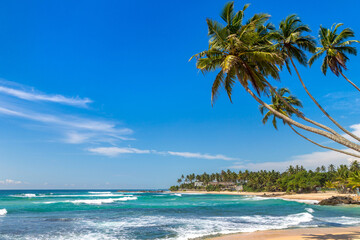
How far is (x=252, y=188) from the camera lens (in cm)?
10825

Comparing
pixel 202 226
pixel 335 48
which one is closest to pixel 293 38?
pixel 335 48

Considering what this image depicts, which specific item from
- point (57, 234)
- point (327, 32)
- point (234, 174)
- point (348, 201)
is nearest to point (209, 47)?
point (327, 32)

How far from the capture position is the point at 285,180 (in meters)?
82.7

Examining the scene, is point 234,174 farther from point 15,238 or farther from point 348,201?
point 15,238

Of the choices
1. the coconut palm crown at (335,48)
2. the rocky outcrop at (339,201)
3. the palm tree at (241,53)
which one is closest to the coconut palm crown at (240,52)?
the palm tree at (241,53)

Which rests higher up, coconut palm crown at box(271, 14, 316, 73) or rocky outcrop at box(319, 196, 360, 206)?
coconut palm crown at box(271, 14, 316, 73)

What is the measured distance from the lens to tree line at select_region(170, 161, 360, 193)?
67.4 meters

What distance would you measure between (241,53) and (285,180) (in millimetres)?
81527

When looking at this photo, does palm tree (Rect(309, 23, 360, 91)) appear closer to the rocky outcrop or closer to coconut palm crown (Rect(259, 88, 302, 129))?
coconut palm crown (Rect(259, 88, 302, 129))

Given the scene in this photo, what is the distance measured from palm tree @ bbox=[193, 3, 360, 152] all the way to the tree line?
553 cm

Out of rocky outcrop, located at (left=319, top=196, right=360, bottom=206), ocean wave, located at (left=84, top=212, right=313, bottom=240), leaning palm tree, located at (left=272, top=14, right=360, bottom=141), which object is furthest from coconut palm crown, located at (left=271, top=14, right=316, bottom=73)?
rocky outcrop, located at (left=319, top=196, right=360, bottom=206)

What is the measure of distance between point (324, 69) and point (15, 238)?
2120 cm

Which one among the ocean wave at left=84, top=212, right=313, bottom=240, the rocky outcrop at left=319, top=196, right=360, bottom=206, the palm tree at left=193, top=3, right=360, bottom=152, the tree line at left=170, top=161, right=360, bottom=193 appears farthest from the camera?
the tree line at left=170, top=161, right=360, bottom=193

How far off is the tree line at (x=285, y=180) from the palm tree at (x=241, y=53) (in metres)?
5.53
